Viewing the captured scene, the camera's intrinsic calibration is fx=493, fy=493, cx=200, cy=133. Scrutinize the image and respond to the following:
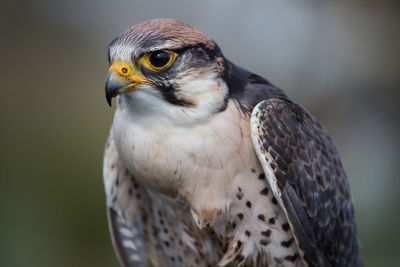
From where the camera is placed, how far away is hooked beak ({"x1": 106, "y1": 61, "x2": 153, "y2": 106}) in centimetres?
216

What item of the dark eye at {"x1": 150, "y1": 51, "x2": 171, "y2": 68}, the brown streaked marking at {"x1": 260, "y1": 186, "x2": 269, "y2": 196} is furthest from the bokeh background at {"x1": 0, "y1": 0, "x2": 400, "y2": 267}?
the dark eye at {"x1": 150, "y1": 51, "x2": 171, "y2": 68}

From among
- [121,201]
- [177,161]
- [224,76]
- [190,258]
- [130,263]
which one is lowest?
[130,263]

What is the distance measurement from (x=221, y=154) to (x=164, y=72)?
1.57 ft

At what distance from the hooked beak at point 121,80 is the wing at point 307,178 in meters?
0.60

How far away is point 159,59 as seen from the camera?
86.5 inches

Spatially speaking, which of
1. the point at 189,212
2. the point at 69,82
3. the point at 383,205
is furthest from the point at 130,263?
the point at 69,82

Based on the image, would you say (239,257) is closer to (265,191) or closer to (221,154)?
(265,191)

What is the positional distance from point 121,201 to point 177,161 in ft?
2.52

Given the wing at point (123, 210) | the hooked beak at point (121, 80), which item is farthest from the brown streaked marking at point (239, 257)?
the hooked beak at point (121, 80)

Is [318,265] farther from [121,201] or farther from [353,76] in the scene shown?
[353,76]

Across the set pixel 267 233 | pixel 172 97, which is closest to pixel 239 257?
pixel 267 233

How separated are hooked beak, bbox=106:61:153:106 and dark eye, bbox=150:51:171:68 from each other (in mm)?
85

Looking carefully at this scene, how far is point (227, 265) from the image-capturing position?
8.54ft

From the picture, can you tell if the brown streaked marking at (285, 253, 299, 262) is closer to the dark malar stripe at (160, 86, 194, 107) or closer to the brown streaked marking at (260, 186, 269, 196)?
the brown streaked marking at (260, 186, 269, 196)
